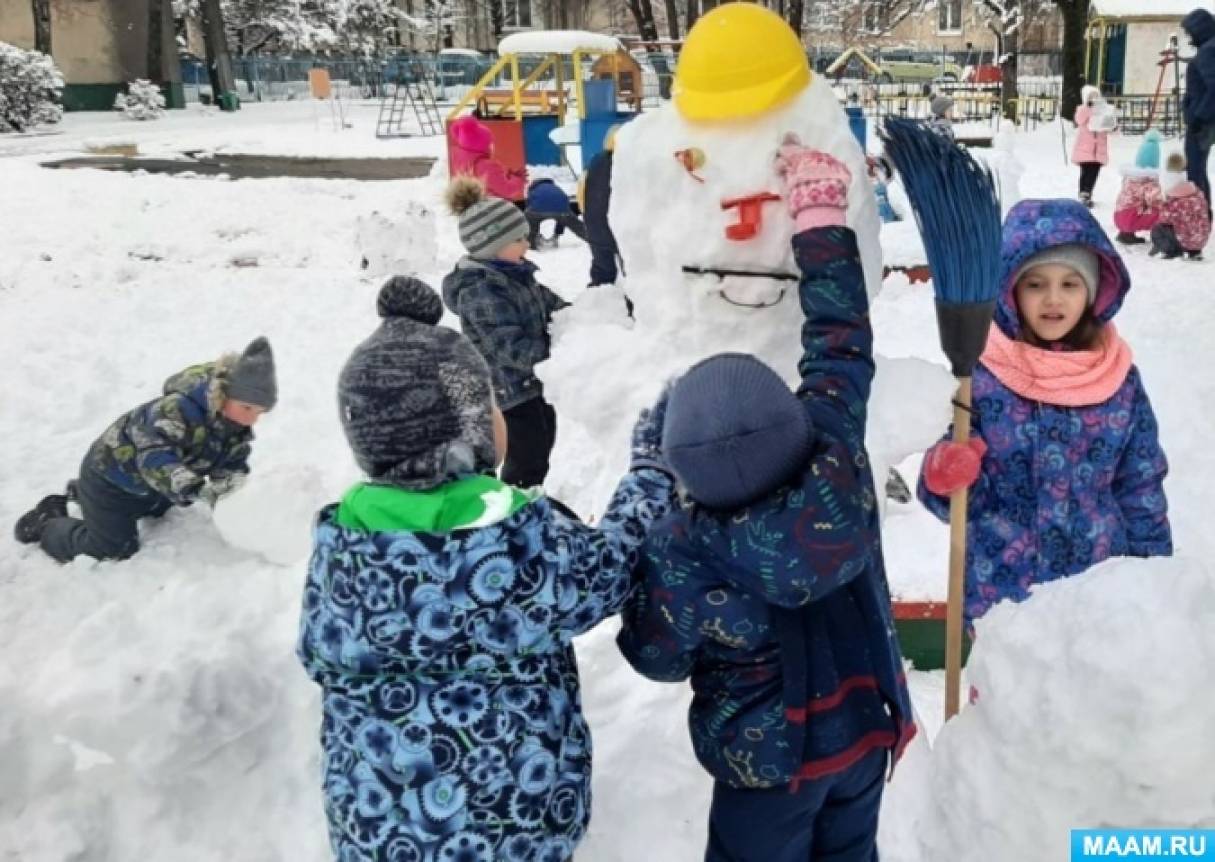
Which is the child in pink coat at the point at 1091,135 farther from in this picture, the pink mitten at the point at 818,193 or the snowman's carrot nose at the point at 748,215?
the pink mitten at the point at 818,193

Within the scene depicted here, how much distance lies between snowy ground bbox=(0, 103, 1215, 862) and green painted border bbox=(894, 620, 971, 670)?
0.20 feet

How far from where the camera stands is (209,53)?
29859 mm

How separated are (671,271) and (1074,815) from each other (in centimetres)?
151

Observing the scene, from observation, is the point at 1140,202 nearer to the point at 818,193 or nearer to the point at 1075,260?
the point at 1075,260

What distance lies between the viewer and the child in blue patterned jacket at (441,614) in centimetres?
155

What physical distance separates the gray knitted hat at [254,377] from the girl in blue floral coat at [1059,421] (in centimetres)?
229

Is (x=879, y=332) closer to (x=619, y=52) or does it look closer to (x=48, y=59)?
(x=619, y=52)

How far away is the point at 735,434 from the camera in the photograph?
147 centimetres

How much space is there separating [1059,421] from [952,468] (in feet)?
1.04

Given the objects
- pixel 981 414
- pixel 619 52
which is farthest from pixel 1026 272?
pixel 619 52

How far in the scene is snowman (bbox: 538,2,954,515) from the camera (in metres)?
2.48

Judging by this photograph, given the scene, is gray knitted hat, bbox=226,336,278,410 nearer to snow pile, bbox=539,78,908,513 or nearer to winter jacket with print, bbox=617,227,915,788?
snow pile, bbox=539,78,908,513

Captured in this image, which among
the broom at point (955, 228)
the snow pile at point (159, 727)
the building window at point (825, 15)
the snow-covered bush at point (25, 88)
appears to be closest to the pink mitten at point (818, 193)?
the broom at point (955, 228)

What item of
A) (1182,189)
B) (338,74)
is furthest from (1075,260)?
(338,74)
